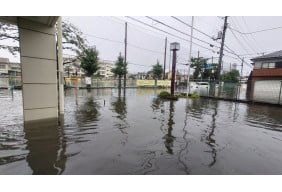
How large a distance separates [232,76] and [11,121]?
45.6m

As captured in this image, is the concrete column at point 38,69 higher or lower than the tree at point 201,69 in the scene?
lower

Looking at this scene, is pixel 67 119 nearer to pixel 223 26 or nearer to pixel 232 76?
pixel 223 26

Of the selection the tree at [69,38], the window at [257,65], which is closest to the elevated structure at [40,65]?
the tree at [69,38]

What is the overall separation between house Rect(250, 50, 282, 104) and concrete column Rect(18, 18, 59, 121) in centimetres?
1360

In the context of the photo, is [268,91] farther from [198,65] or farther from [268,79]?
[198,65]

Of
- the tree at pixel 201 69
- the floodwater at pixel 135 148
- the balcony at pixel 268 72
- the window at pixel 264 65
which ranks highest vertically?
the tree at pixel 201 69

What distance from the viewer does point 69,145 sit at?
3.57m

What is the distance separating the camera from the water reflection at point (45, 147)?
8.70 feet

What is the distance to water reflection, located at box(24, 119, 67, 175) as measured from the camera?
2650mm

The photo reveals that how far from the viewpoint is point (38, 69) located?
17.0ft

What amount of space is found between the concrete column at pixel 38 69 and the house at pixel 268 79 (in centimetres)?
1360

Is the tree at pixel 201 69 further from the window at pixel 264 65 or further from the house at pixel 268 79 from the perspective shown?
the window at pixel 264 65

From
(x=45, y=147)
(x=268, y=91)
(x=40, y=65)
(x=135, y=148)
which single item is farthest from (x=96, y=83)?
(x=135, y=148)

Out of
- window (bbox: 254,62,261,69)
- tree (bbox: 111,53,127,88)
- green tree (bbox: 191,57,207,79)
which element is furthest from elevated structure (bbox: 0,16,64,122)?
green tree (bbox: 191,57,207,79)
